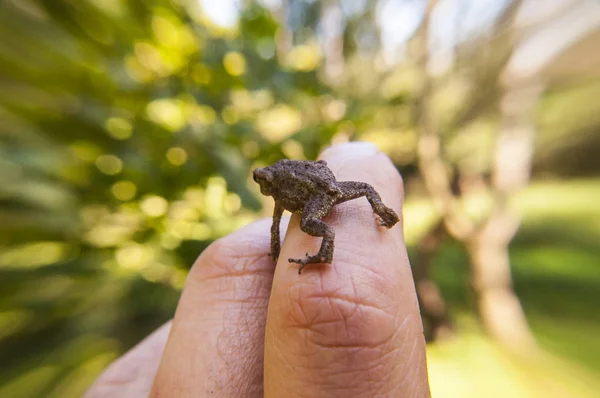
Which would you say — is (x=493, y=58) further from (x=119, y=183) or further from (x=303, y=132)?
(x=119, y=183)

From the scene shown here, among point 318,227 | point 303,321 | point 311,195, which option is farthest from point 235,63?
point 303,321

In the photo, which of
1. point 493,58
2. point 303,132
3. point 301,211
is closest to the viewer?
point 301,211

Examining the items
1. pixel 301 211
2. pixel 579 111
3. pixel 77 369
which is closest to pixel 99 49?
pixel 301 211

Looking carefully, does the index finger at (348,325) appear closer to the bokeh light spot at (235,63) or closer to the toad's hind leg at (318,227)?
the toad's hind leg at (318,227)

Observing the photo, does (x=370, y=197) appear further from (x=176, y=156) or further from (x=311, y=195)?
(x=176, y=156)

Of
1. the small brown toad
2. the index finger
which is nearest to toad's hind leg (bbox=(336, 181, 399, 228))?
the small brown toad

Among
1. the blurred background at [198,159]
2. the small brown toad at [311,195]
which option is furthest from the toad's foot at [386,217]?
the blurred background at [198,159]

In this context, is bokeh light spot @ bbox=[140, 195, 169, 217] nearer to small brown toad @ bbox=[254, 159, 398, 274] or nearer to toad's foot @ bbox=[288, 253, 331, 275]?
small brown toad @ bbox=[254, 159, 398, 274]
